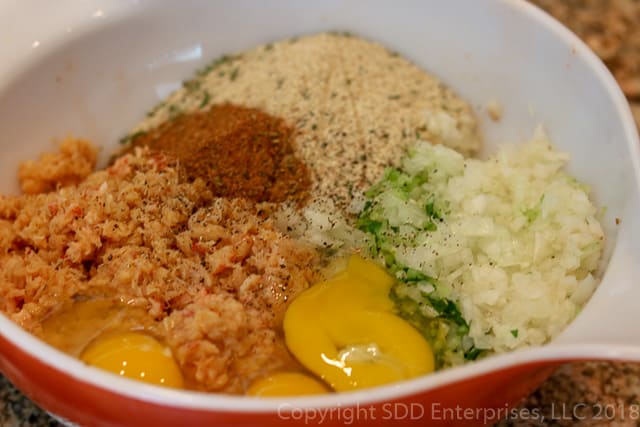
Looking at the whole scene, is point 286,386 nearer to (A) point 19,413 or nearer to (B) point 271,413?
(B) point 271,413

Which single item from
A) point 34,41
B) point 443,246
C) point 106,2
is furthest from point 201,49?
point 443,246

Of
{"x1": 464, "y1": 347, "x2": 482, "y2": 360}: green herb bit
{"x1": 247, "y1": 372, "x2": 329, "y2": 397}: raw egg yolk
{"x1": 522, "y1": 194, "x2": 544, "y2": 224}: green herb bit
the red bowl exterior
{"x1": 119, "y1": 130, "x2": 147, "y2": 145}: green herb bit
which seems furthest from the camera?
{"x1": 119, "y1": 130, "x2": 147, "y2": 145}: green herb bit

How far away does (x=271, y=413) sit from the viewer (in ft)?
3.00

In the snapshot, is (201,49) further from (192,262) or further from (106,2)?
(192,262)

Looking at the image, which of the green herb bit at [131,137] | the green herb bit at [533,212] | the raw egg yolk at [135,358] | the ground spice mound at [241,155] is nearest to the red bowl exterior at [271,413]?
the raw egg yolk at [135,358]

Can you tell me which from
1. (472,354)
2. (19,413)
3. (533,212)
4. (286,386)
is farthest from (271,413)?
(533,212)

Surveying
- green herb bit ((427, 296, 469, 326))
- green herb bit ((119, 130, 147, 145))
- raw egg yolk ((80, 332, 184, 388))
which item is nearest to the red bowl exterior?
raw egg yolk ((80, 332, 184, 388))

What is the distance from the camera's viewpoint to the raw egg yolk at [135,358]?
3.77 feet

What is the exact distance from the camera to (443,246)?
4.62ft

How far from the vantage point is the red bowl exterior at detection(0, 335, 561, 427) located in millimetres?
929

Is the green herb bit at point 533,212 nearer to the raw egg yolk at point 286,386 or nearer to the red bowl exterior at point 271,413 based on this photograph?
the red bowl exterior at point 271,413

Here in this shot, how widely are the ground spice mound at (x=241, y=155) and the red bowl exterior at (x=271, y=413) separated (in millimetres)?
615

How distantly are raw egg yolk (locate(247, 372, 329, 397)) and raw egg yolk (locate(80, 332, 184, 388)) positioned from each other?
0.46ft

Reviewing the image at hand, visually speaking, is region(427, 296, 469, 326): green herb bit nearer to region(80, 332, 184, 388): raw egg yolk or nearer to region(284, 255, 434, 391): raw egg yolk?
region(284, 255, 434, 391): raw egg yolk
